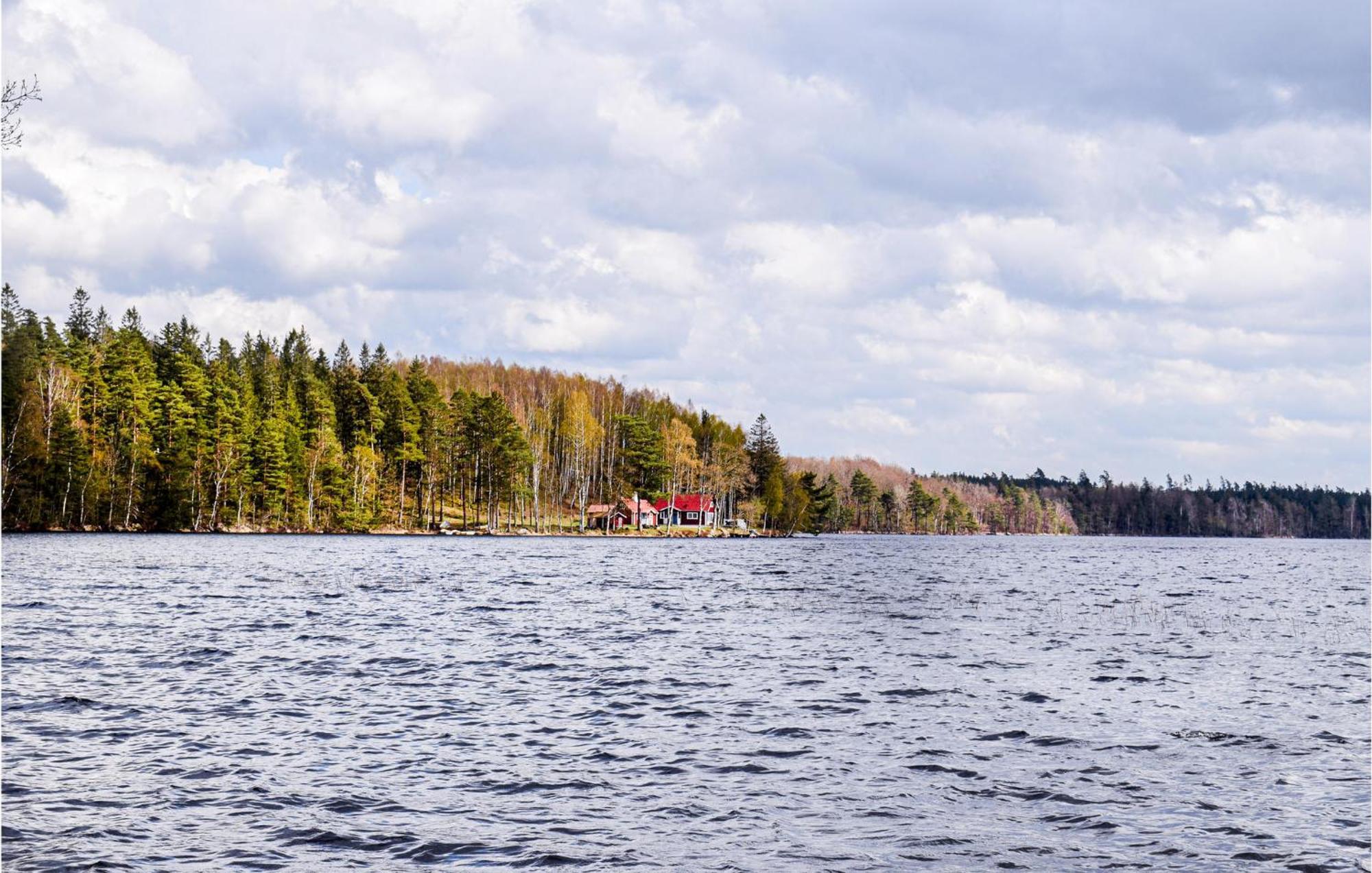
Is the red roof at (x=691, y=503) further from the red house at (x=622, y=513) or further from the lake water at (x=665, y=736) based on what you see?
the lake water at (x=665, y=736)

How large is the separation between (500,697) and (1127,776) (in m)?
13.0

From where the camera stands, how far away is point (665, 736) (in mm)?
20016

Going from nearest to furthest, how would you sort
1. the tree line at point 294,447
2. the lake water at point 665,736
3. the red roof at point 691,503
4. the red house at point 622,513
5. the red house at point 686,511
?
the lake water at point 665,736 < the tree line at point 294,447 < the red house at point 622,513 < the red roof at point 691,503 < the red house at point 686,511

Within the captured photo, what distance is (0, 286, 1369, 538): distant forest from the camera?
10694cm

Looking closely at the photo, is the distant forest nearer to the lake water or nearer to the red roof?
the red roof

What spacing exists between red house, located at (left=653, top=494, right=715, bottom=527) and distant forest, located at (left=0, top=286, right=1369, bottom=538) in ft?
8.47

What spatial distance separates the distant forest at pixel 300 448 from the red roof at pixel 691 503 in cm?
218

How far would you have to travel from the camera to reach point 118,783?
15656mm

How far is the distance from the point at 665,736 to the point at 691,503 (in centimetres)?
14357

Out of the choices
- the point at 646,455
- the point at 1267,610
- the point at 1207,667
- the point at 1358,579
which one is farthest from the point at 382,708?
the point at 646,455

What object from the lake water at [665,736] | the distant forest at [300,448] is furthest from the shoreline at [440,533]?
the lake water at [665,736]

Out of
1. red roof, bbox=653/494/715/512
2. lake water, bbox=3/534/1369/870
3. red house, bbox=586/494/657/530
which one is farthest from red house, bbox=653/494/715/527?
lake water, bbox=3/534/1369/870

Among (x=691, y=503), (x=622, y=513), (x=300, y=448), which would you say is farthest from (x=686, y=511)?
(x=300, y=448)

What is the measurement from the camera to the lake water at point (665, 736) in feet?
45.2
